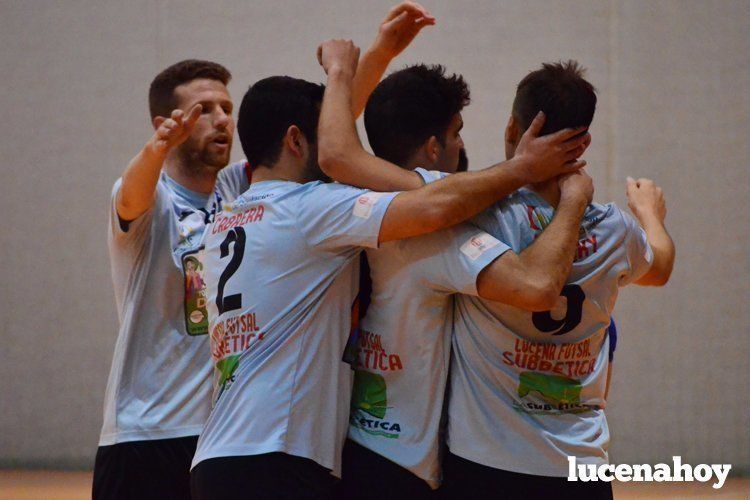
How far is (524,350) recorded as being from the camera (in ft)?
7.16

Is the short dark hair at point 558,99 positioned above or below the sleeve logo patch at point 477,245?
above

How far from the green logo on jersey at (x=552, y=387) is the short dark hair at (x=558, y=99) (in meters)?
0.60

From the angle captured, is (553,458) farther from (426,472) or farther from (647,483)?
(647,483)

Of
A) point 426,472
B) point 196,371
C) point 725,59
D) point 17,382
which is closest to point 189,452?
Result: point 196,371

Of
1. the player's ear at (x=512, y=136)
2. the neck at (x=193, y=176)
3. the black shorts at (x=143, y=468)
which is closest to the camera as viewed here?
the player's ear at (x=512, y=136)

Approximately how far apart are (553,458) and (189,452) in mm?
1371

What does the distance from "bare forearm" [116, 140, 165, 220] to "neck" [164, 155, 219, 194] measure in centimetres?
36

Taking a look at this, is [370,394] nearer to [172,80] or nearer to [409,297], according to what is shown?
[409,297]

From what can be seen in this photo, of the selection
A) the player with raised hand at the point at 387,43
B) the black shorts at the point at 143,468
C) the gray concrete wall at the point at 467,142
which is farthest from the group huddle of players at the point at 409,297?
the gray concrete wall at the point at 467,142

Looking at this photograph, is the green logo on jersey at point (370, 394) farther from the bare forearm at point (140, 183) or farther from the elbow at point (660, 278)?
the bare forearm at point (140, 183)

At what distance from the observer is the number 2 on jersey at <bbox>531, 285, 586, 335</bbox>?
2.19 m

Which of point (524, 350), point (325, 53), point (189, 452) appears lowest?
point (189, 452)

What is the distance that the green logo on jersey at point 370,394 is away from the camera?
2.21 m

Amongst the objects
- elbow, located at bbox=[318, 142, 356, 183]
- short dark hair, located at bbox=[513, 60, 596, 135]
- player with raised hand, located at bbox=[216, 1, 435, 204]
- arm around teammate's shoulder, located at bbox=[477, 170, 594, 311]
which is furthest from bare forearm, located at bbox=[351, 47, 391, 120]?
arm around teammate's shoulder, located at bbox=[477, 170, 594, 311]
